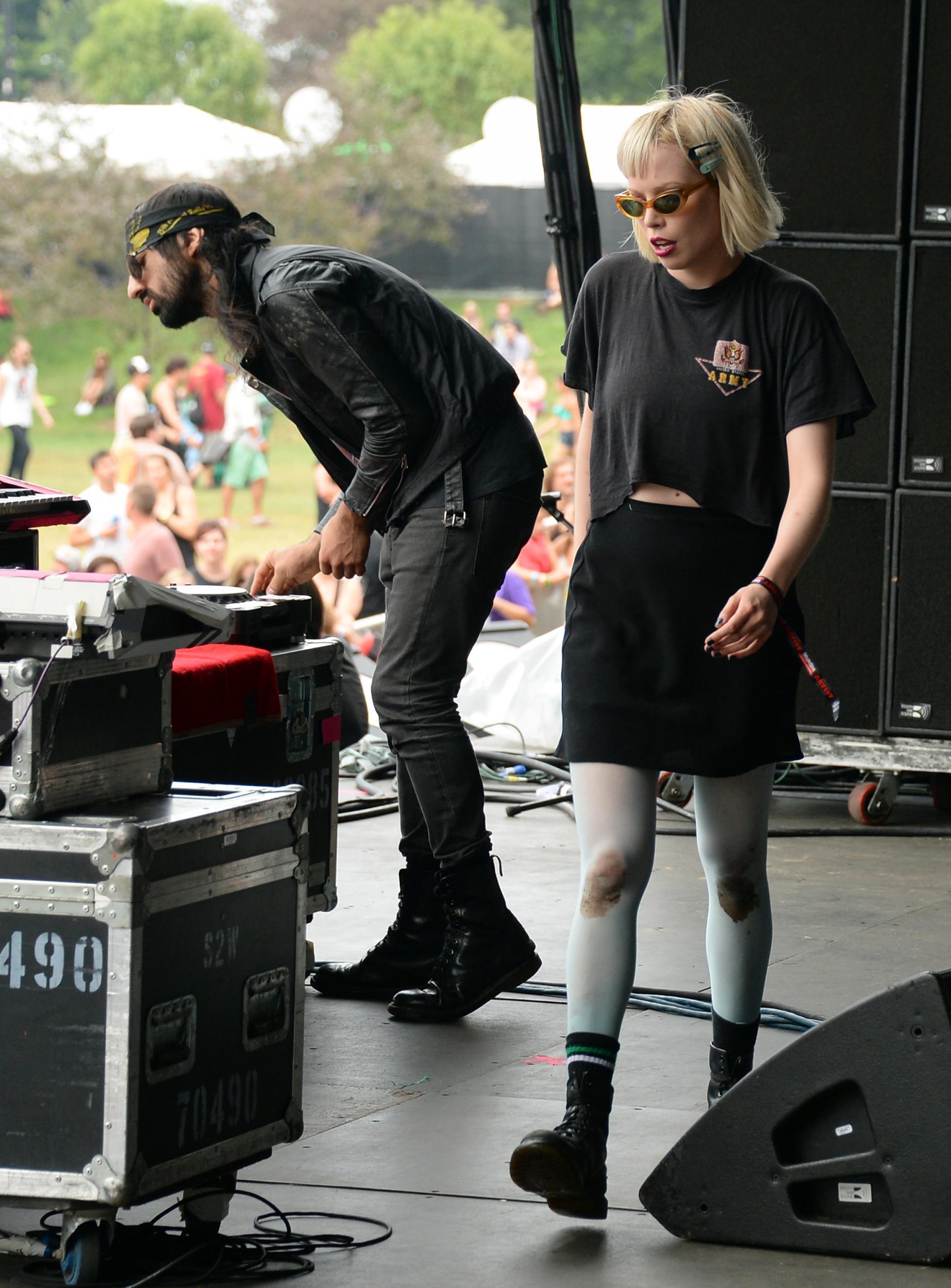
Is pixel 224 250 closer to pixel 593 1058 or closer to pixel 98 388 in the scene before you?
pixel 593 1058

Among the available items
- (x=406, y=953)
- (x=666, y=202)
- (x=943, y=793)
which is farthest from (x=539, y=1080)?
(x=943, y=793)

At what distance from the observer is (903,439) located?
6.11 metres

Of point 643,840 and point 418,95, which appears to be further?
point 418,95

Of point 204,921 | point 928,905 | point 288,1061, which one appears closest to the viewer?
point 204,921

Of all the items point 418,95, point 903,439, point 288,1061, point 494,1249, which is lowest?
point 494,1249

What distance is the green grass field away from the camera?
17.1 meters

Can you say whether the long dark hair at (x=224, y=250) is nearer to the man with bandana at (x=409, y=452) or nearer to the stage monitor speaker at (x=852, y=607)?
the man with bandana at (x=409, y=452)

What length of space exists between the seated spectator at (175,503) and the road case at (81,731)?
8.21 metres

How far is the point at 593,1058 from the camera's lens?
2838 mm

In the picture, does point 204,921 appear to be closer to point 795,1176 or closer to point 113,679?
point 113,679

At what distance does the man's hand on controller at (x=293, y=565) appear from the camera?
401 centimetres

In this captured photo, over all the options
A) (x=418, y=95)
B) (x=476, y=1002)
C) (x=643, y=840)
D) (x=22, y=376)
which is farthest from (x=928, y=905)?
(x=418, y=95)

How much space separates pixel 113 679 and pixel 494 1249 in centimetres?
98

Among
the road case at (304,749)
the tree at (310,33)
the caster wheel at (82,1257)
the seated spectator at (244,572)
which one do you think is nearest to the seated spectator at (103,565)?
the seated spectator at (244,572)
